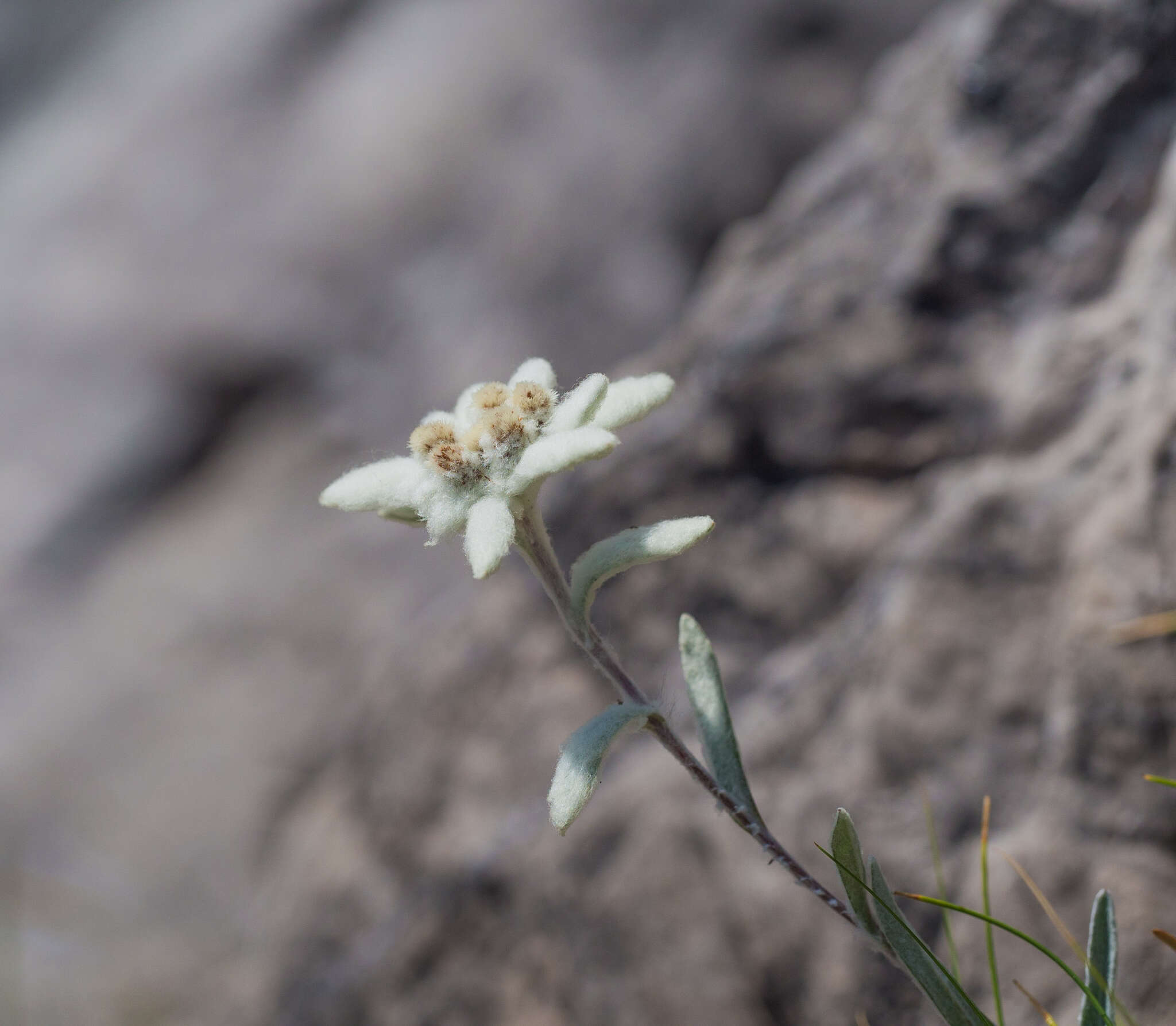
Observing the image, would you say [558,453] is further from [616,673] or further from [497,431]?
[616,673]

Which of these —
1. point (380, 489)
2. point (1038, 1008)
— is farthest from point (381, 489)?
point (1038, 1008)

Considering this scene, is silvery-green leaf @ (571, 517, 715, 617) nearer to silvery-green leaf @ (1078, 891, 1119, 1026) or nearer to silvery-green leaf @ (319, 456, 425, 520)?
silvery-green leaf @ (319, 456, 425, 520)

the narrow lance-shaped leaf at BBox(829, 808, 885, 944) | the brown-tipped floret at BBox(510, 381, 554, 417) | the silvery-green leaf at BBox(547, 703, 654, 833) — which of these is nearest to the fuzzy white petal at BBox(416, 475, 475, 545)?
the brown-tipped floret at BBox(510, 381, 554, 417)

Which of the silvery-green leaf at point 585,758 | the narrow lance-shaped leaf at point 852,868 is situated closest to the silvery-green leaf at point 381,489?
the silvery-green leaf at point 585,758

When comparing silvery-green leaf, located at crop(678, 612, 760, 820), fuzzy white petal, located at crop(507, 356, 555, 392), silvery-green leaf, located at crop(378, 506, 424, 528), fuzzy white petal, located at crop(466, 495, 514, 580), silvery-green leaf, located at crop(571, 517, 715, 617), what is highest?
fuzzy white petal, located at crop(507, 356, 555, 392)

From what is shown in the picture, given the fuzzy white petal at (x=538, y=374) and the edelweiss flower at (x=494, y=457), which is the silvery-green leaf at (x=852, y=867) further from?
the fuzzy white petal at (x=538, y=374)
